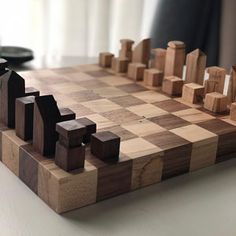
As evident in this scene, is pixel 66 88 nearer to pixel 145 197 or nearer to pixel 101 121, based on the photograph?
pixel 101 121

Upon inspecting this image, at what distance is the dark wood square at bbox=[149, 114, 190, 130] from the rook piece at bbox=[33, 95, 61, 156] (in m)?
0.22

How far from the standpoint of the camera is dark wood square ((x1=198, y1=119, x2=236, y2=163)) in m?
0.81

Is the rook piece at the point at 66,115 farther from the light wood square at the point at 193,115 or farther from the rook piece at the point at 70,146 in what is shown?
the light wood square at the point at 193,115

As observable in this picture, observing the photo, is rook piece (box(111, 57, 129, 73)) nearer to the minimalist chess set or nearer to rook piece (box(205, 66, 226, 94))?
the minimalist chess set

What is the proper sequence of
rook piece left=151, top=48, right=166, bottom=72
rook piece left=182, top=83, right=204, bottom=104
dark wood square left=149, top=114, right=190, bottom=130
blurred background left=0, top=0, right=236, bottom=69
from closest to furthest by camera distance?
dark wood square left=149, top=114, right=190, bottom=130, rook piece left=182, top=83, right=204, bottom=104, rook piece left=151, top=48, right=166, bottom=72, blurred background left=0, top=0, right=236, bottom=69

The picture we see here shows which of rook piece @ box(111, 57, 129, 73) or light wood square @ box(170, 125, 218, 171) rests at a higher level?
rook piece @ box(111, 57, 129, 73)

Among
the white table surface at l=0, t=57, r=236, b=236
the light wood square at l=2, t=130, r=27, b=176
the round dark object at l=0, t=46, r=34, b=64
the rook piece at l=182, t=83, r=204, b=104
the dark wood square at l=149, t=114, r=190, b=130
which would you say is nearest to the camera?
the white table surface at l=0, t=57, r=236, b=236

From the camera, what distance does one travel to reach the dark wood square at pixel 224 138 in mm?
808

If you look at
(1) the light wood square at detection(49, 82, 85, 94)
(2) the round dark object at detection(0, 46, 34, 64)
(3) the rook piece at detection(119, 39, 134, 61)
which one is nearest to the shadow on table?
(1) the light wood square at detection(49, 82, 85, 94)

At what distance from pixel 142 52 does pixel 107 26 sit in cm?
53

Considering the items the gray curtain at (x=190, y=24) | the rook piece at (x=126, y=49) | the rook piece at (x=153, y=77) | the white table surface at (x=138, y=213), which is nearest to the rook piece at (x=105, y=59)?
the rook piece at (x=126, y=49)

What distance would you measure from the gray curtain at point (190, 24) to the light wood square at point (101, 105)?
94 cm

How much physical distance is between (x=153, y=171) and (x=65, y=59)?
77cm

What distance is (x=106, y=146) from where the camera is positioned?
665mm
